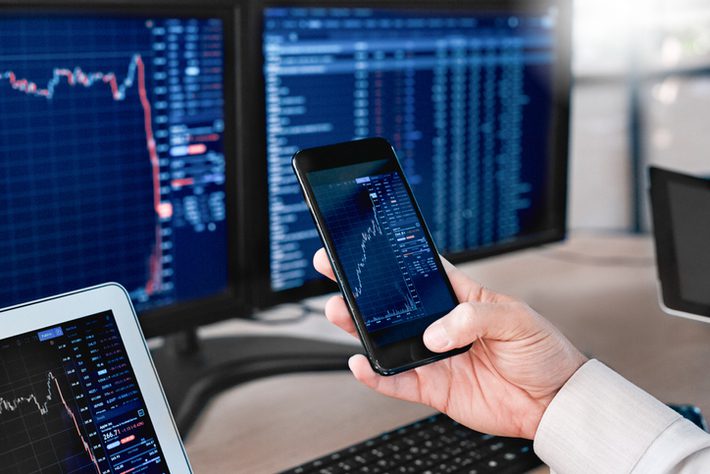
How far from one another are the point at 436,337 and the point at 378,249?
0.10m

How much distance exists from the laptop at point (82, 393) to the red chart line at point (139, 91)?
27 cm

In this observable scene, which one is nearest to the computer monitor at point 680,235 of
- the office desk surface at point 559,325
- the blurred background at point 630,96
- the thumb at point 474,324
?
the office desk surface at point 559,325

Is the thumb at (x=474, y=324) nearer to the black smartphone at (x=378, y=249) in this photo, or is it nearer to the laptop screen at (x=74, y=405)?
the black smartphone at (x=378, y=249)

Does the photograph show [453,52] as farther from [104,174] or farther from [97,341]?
[97,341]

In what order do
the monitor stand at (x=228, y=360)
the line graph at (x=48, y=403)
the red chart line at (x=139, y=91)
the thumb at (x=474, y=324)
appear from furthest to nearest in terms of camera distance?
the monitor stand at (x=228, y=360), the red chart line at (x=139, y=91), the thumb at (x=474, y=324), the line graph at (x=48, y=403)

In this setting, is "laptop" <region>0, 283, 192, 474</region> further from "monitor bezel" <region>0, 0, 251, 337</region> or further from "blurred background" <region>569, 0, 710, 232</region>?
"blurred background" <region>569, 0, 710, 232</region>

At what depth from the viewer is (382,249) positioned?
2.71 ft

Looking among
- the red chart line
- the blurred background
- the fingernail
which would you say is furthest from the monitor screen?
the blurred background

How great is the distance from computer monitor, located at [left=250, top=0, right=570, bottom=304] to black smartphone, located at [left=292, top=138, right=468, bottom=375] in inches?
9.3

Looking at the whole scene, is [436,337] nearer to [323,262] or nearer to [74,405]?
[323,262]

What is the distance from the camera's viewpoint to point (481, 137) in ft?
4.20

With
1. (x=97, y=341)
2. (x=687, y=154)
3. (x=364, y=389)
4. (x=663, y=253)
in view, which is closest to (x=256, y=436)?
(x=364, y=389)

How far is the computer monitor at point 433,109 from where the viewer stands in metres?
1.07

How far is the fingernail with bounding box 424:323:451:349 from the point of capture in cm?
78
